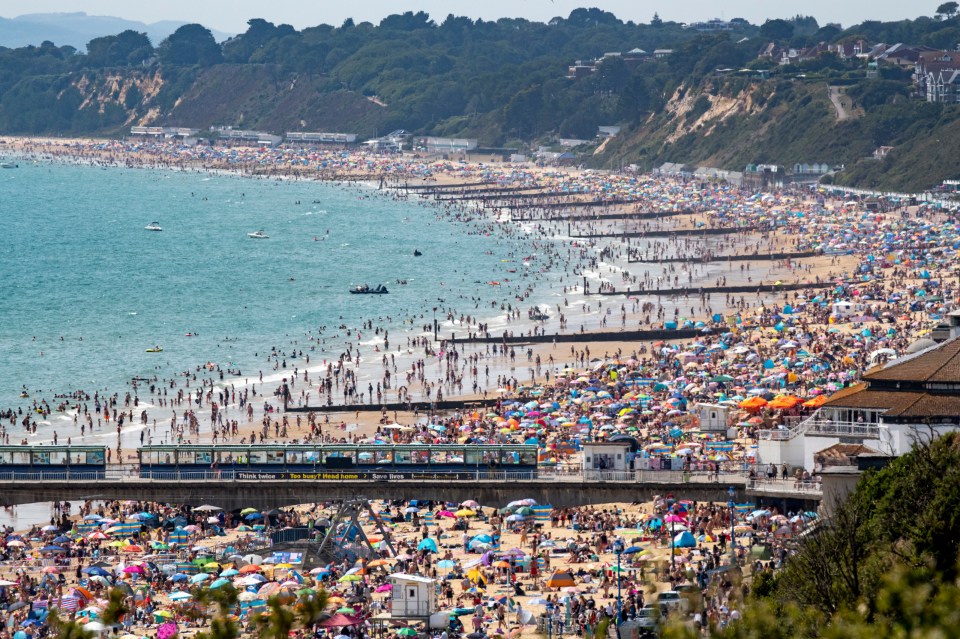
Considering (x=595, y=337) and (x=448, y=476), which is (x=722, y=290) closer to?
(x=595, y=337)

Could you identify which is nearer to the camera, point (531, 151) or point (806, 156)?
point (806, 156)

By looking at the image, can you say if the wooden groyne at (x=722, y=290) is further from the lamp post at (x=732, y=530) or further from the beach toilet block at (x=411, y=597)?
the beach toilet block at (x=411, y=597)

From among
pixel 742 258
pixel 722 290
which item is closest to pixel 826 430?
pixel 722 290

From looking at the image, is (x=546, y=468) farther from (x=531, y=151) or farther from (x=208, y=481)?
(x=531, y=151)

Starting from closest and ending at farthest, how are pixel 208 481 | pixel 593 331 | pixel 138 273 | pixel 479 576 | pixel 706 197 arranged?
pixel 479 576
pixel 208 481
pixel 593 331
pixel 138 273
pixel 706 197

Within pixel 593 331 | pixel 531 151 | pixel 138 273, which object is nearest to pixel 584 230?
pixel 138 273

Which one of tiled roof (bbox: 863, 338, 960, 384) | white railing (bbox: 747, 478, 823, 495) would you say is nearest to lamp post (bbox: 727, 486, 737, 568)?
white railing (bbox: 747, 478, 823, 495)
